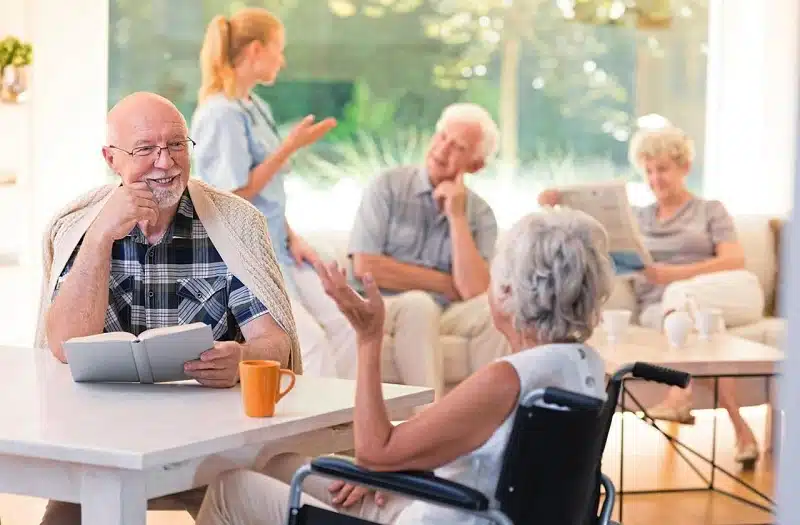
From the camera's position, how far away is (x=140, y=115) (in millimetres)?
2686

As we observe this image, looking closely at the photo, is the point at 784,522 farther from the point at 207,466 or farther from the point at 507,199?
the point at 507,199

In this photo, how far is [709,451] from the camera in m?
5.01

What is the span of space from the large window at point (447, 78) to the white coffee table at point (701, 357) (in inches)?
77.1

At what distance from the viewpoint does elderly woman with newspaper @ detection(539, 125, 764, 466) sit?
5.21 meters

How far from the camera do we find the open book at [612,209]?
512 cm

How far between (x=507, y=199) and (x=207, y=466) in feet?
14.5

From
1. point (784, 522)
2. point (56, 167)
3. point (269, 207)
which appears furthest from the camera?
point (56, 167)

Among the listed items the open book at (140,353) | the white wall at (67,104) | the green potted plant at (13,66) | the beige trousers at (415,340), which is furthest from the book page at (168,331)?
the white wall at (67,104)

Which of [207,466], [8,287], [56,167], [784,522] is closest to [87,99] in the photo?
[56,167]

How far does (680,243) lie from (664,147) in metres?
0.40

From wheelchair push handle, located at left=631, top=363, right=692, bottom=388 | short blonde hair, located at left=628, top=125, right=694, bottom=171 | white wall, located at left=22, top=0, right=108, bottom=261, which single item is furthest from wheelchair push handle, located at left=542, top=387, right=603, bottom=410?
white wall, located at left=22, top=0, right=108, bottom=261

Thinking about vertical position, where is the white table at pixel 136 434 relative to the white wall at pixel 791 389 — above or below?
below

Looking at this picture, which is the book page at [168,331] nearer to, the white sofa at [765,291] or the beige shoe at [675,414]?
the white sofa at [765,291]

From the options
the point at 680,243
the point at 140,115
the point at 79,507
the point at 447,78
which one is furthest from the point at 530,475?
the point at 447,78
